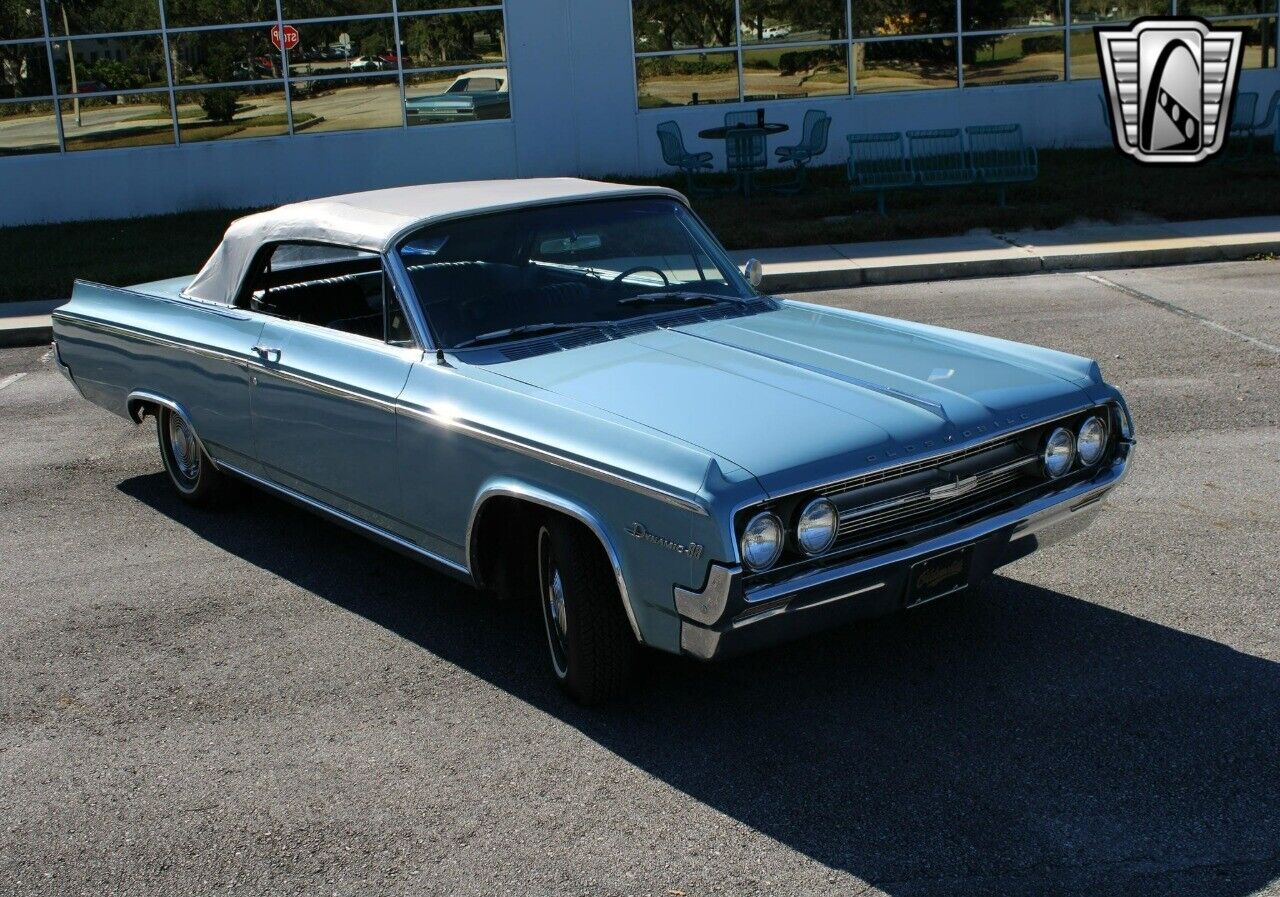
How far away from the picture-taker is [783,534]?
4289 millimetres

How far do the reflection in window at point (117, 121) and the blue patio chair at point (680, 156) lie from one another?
711 centimetres

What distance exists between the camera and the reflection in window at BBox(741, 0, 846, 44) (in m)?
21.6

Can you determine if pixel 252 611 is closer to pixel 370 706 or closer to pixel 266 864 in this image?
pixel 370 706

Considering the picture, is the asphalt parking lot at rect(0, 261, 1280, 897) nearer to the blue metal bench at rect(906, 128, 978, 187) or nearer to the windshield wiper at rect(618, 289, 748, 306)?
the windshield wiper at rect(618, 289, 748, 306)

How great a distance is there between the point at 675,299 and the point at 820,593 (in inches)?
76.0

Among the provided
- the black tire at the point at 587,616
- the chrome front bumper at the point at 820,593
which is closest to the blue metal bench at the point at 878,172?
the chrome front bumper at the point at 820,593

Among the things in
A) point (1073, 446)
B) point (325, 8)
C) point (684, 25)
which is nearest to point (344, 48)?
point (325, 8)

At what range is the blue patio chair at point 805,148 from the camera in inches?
761

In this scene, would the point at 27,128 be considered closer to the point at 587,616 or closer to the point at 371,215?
the point at 371,215

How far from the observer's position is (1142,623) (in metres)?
5.39

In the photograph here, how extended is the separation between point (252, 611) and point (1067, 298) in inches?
332

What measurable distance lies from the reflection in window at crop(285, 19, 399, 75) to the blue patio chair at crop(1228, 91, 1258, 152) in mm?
11635

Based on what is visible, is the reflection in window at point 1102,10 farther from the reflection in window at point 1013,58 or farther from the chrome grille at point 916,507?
the chrome grille at point 916,507

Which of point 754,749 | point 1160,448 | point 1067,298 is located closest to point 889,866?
point 754,749
